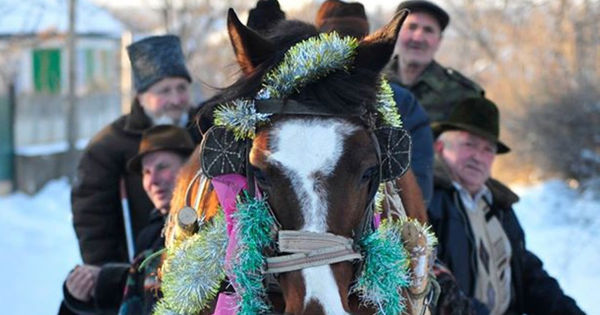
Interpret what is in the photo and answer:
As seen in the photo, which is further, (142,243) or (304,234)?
(142,243)

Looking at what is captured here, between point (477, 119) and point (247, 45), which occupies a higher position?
point (247, 45)

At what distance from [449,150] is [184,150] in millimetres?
1530

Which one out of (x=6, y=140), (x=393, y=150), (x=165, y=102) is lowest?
(x=6, y=140)

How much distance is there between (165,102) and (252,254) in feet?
9.65

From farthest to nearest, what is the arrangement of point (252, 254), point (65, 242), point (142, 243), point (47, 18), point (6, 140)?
point (47, 18), point (6, 140), point (65, 242), point (142, 243), point (252, 254)

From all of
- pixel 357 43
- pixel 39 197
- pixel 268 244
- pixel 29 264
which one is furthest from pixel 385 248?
pixel 39 197

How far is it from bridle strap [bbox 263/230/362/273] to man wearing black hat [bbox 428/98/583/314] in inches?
84.4

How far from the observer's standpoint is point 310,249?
2.77 m

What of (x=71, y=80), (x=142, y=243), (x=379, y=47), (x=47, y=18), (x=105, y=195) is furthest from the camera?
(x=47, y=18)

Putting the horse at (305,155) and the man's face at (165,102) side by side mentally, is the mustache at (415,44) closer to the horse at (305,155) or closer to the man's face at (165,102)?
the man's face at (165,102)

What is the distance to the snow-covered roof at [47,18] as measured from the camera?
48.6ft

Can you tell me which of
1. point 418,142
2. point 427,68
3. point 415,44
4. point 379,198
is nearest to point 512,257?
point 418,142

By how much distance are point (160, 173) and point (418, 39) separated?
1.84 metres

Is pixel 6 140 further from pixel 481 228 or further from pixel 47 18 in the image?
pixel 481 228
